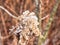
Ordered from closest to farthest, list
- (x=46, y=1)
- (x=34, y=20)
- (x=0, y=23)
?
(x=34, y=20) < (x=46, y=1) < (x=0, y=23)

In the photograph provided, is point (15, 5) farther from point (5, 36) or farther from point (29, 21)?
point (29, 21)

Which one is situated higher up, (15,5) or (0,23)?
(15,5)

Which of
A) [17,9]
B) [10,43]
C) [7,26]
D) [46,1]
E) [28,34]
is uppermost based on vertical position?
[28,34]

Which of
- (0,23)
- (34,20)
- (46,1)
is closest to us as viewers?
(34,20)

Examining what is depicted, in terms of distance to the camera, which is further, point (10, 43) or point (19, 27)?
point (10, 43)

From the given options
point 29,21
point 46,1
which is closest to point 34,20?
point 29,21

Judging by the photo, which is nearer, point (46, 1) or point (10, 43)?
point (46, 1)

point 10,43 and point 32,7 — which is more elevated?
point 32,7

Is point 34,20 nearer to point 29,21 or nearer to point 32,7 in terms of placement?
point 29,21

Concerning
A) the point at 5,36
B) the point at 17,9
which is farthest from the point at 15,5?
the point at 5,36
